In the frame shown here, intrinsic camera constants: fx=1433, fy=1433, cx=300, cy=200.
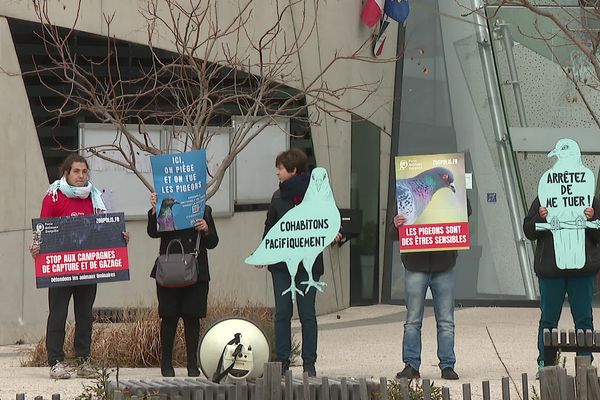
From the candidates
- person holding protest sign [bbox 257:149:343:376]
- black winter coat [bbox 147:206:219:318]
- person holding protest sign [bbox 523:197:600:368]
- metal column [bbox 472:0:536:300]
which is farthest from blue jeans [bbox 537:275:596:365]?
metal column [bbox 472:0:536:300]

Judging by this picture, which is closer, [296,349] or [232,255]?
[296,349]

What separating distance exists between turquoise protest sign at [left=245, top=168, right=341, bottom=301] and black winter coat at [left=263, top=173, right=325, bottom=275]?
51 mm

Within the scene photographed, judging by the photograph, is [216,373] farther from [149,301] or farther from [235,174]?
[235,174]

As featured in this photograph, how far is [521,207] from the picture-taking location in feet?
66.0

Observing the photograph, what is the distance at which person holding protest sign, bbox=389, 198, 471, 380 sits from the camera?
34.9 ft

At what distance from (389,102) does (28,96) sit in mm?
7054

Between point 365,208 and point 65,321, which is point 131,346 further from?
point 365,208

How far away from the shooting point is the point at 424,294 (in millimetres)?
10680

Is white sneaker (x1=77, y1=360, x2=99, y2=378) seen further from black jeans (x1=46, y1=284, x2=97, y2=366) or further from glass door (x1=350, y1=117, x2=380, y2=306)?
glass door (x1=350, y1=117, x2=380, y2=306)

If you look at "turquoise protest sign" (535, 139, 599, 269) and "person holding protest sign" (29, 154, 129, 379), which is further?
"person holding protest sign" (29, 154, 129, 379)

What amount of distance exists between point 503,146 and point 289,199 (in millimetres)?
10285

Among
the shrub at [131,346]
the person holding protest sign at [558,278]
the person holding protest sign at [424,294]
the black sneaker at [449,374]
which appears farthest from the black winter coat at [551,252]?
the shrub at [131,346]

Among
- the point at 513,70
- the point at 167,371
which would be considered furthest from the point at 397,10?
the point at 167,371

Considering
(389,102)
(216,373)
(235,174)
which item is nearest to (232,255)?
(235,174)
